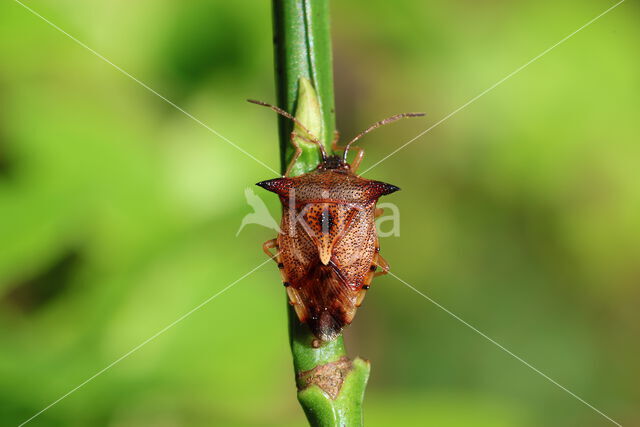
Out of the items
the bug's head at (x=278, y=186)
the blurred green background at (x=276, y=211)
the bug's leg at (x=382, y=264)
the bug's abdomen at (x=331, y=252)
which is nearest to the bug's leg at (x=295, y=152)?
the bug's head at (x=278, y=186)

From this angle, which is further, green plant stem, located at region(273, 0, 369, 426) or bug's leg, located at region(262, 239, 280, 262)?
bug's leg, located at region(262, 239, 280, 262)

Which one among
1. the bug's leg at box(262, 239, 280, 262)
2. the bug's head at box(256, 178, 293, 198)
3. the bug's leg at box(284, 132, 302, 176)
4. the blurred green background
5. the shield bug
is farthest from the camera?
the blurred green background

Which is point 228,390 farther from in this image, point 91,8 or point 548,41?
point 548,41

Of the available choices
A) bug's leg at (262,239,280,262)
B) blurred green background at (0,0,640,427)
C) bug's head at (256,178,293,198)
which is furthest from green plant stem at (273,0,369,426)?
blurred green background at (0,0,640,427)

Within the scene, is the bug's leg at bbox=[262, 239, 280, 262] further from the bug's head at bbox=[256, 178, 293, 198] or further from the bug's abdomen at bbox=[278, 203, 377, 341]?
the bug's head at bbox=[256, 178, 293, 198]

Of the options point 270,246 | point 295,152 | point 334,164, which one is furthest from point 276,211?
point 295,152

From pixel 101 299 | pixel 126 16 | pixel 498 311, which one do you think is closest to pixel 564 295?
pixel 498 311

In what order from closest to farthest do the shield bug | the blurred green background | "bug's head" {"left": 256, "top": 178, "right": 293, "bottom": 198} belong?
"bug's head" {"left": 256, "top": 178, "right": 293, "bottom": 198} → the shield bug → the blurred green background

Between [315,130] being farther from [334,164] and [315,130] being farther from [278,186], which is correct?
[334,164]
